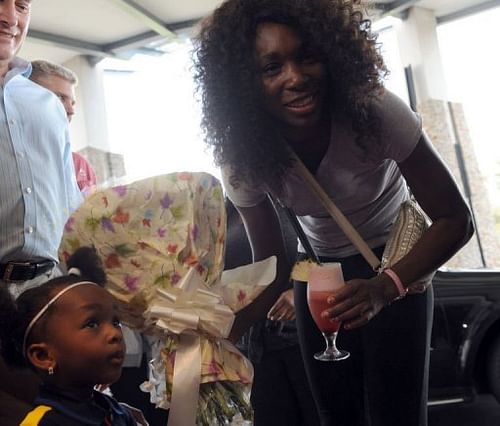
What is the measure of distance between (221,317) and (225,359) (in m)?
0.10

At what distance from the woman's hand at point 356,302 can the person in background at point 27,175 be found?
0.83m

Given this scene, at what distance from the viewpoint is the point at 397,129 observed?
1.64m

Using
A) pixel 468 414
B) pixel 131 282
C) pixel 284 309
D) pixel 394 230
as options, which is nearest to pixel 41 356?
pixel 131 282

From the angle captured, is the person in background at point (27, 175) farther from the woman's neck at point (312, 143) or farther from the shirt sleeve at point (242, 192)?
the woman's neck at point (312, 143)

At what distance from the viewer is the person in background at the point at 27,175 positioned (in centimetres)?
195

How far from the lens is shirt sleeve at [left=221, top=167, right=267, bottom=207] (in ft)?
5.93

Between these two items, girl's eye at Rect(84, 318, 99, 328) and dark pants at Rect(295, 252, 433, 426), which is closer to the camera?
girl's eye at Rect(84, 318, 99, 328)

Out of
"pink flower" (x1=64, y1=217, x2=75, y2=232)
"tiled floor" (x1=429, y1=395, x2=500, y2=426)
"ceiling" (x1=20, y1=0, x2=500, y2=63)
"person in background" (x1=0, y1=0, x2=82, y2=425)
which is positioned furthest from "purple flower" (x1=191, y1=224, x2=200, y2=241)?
"ceiling" (x1=20, y1=0, x2=500, y2=63)

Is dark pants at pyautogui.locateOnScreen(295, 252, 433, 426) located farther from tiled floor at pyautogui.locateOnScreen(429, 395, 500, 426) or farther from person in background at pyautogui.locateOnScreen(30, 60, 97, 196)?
person in background at pyautogui.locateOnScreen(30, 60, 97, 196)

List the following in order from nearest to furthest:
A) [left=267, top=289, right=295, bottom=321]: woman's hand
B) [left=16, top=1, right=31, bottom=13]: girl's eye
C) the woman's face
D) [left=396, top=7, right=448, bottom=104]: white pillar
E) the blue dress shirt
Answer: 1. the woman's face
2. the blue dress shirt
3. [left=16, top=1, right=31, bottom=13]: girl's eye
4. [left=267, top=289, right=295, bottom=321]: woman's hand
5. [left=396, top=7, right=448, bottom=104]: white pillar

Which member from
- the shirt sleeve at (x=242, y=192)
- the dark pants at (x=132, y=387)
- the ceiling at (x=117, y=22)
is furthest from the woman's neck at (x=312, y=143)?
the ceiling at (x=117, y=22)

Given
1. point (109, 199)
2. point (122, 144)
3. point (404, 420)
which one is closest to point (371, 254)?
point (404, 420)

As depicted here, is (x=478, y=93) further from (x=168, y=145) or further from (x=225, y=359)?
(x=225, y=359)

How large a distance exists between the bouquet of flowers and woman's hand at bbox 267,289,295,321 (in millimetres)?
868
